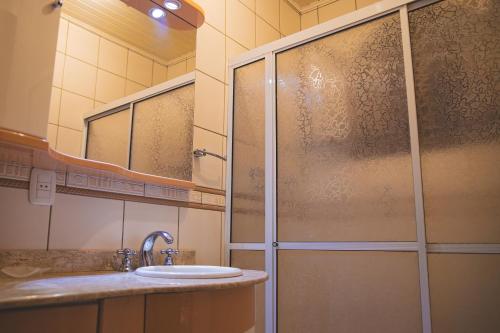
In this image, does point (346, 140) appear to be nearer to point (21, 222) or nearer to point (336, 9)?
point (21, 222)

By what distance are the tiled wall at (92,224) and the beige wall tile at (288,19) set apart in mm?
1470

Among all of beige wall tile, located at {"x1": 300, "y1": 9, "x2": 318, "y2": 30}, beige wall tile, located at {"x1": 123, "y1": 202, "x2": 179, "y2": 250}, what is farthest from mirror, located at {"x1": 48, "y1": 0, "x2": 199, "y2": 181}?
beige wall tile, located at {"x1": 300, "y1": 9, "x2": 318, "y2": 30}

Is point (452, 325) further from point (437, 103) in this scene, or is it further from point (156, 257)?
point (156, 257)

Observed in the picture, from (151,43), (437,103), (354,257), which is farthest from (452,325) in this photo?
(151,43)

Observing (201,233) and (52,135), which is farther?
(201,233)

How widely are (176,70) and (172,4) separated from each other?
28cm

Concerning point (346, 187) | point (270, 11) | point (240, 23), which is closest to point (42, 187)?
point (346, 187)

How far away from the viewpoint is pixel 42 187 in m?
1.10

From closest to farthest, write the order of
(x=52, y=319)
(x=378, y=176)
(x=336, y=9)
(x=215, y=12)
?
1. (x=52, y=319)
2. (x=378, y=176)
3. (x=215, y=12)
4. (x=336, y=9)

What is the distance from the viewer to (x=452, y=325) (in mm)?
1180

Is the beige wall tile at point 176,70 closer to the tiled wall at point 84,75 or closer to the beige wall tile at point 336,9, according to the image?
the tiled wall at point 84,75

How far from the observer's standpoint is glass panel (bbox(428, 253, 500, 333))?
3.71 feet

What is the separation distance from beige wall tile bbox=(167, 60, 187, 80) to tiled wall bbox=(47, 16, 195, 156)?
102mm

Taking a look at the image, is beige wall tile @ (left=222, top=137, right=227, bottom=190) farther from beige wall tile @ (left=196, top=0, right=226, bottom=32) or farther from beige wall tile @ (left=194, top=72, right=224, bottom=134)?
beige wall tile @ (left=196, top=0, right=226, bottom=32)
